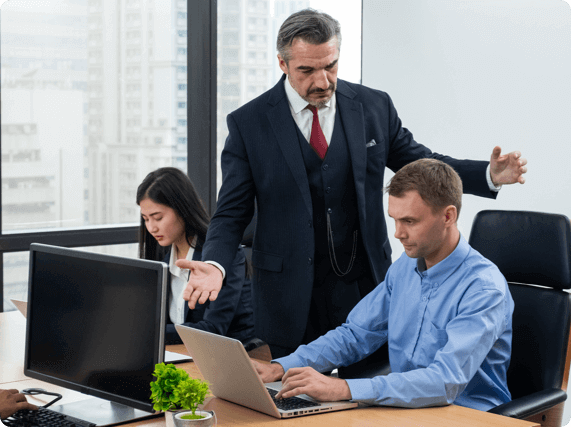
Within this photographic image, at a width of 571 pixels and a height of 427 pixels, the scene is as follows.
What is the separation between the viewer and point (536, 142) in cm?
356

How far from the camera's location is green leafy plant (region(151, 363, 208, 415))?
1.24 meters

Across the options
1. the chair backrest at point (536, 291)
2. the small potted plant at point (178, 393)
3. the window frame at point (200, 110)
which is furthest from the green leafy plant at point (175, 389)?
the window frame at point (200, 110)

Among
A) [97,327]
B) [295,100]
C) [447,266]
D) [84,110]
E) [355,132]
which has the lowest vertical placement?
[97,327]

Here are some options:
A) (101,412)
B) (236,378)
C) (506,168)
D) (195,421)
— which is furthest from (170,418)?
(506,168)

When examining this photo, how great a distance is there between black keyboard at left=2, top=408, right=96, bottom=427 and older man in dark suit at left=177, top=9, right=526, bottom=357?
0.70 meters

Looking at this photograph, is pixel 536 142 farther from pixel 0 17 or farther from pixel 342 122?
pixel 0 17

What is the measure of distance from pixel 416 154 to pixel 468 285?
28.6 inches

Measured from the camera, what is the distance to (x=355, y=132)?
2.19 metres

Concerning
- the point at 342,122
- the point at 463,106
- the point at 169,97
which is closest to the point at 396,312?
→ the point at 342,122

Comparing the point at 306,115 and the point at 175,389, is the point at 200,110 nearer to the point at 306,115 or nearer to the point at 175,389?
the point at 306,115

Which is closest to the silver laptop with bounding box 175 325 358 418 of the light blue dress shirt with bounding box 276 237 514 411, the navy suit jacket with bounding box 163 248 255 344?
the light blue dress shirt with bounding box 276 237 514 411

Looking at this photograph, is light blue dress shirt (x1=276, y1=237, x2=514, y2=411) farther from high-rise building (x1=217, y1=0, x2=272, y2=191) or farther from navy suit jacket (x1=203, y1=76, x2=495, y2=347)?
high-rise building (x1=217, y1=0, x2=272, y2=191)

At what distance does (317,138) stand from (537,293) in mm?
832

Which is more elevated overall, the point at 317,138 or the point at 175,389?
the point at 317,138
